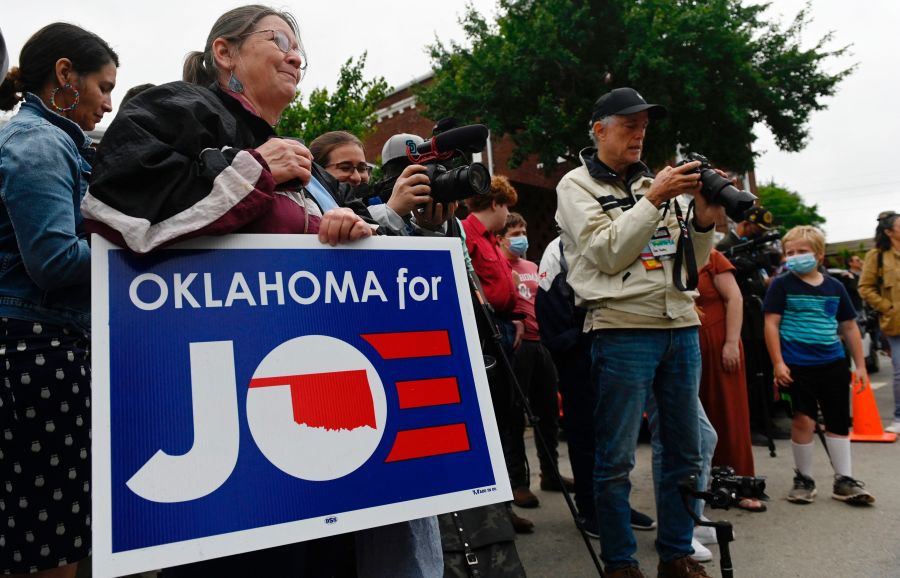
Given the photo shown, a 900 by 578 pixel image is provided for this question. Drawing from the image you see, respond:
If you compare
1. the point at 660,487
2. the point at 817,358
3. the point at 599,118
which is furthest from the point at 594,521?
the point at 599,118

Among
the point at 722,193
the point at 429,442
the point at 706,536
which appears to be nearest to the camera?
the point at 429,442

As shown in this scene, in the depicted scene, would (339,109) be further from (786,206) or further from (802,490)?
(786,206)

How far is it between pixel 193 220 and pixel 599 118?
7.16 ft

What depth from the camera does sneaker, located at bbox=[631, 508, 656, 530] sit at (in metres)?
3.79

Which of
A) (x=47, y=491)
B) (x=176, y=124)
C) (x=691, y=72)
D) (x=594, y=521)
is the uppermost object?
(x=691, y=72)

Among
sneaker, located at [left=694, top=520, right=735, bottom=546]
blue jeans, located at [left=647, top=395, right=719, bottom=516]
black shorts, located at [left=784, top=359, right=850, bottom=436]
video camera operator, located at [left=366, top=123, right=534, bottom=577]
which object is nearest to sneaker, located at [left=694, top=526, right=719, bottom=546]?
sneaker, located at [left=694, top=520, right=735, bottom=546]

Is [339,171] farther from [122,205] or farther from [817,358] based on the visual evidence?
[817,358]

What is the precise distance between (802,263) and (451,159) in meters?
3.34

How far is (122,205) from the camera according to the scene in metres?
1.27

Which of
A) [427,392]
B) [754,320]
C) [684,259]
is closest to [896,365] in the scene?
[754,320]

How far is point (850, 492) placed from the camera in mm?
4043

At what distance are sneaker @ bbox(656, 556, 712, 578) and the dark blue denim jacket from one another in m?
2.38

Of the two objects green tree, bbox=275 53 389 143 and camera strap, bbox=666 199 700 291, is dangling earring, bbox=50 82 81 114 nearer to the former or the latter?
camera strap, bbox=666 199 700 291

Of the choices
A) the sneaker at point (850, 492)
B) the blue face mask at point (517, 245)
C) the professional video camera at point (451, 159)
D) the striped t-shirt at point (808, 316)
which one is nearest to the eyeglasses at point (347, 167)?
the professional video camera at point (451, 159)
